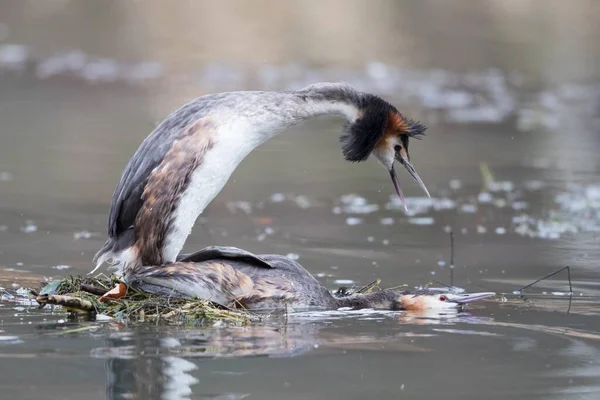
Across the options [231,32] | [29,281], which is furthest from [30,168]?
[231,32]

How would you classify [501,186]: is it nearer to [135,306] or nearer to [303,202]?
[303,202]

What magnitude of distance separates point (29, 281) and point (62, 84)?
35.2 feet

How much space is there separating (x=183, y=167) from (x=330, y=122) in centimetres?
986

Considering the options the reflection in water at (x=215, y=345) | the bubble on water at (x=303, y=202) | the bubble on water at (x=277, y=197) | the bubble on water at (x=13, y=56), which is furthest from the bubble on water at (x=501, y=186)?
the bubble on water at (x=13, y=56)

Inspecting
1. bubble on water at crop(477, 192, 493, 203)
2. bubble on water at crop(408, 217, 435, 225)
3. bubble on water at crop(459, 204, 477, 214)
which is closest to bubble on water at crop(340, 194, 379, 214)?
bubble on water at crop(408, 217, 435, 225)

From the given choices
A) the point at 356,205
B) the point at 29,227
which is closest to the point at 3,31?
the point at 356,205

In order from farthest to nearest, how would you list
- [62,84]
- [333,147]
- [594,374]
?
[62,84] → [333,147] → [594,374]

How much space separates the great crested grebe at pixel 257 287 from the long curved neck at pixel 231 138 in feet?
0.68

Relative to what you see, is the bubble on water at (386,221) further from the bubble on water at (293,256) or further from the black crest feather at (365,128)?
the black crest feather at (365,128)

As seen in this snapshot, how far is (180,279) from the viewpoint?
292 inches

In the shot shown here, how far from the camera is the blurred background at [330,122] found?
32.8 ft

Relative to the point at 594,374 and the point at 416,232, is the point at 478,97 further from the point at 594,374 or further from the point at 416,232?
the point at 594,374

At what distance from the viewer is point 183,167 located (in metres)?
7.55

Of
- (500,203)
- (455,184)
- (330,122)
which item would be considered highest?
(330,122)
